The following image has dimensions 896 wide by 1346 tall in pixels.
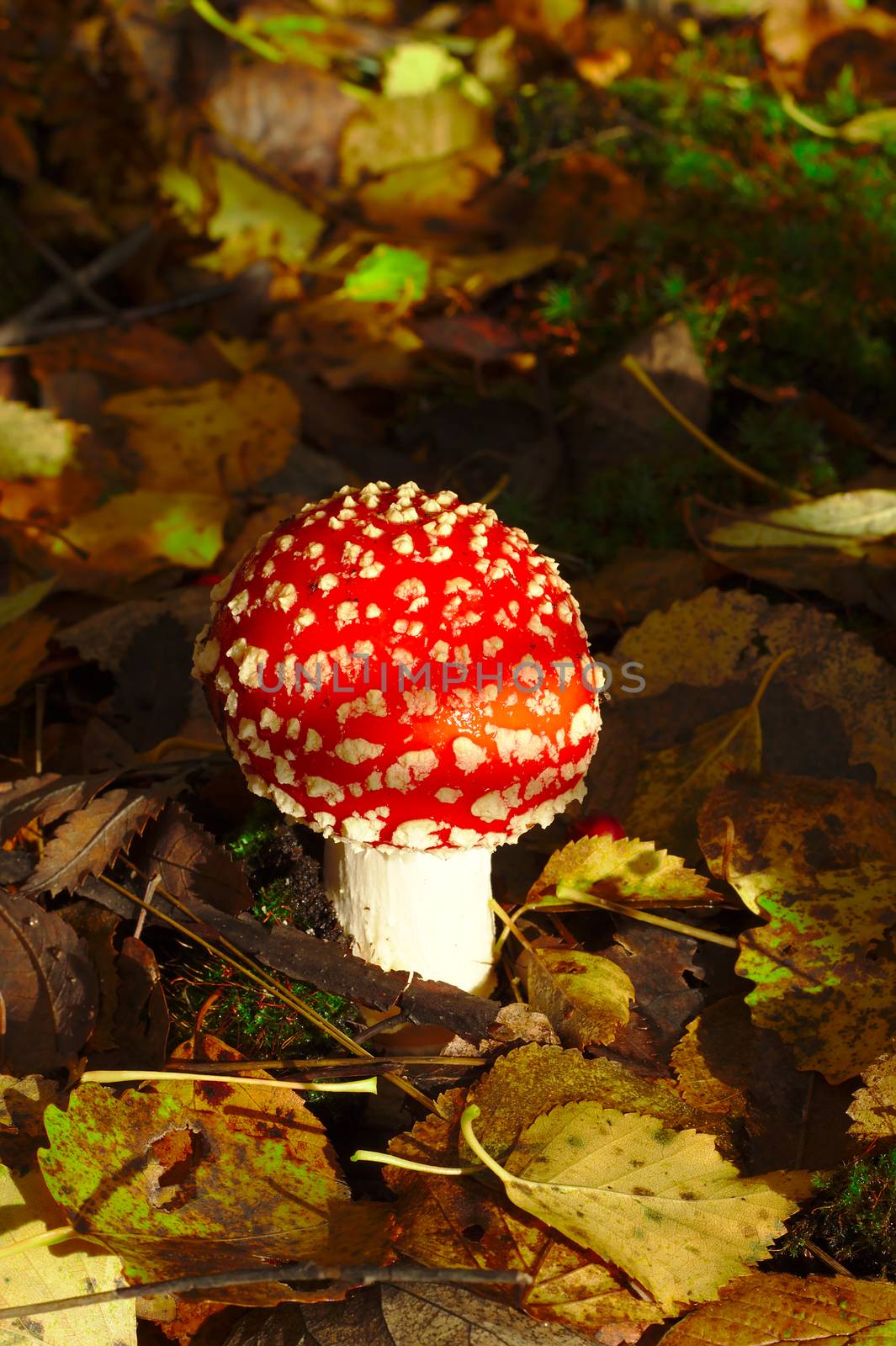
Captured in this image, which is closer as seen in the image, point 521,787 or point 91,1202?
point 91,1202

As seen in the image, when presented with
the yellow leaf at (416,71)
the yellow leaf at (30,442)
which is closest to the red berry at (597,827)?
the yellow leaf at (30,442)

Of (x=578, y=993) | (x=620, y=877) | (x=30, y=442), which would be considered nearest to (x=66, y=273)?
(x=30, y=442)

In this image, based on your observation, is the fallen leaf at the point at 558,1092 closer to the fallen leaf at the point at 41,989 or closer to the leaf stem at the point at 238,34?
the fallen leaf at the point at 41,989

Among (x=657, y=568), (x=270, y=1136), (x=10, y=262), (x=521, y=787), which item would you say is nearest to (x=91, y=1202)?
(x=270, y=1136)

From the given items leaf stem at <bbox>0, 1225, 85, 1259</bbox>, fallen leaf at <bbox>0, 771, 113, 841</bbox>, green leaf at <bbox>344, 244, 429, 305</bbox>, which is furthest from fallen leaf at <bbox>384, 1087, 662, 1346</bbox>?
green leaf at <bbox>344, 244, 429, 305</bbox>

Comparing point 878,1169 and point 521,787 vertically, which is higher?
point 521,787

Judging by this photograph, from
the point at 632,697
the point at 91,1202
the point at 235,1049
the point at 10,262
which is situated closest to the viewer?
the point at 91,1202

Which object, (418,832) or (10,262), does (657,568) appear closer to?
(418,832)
